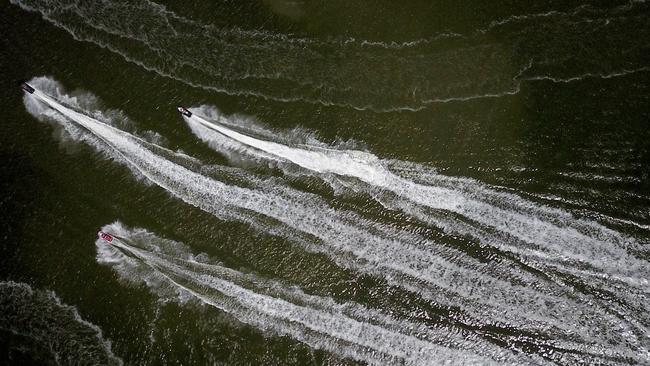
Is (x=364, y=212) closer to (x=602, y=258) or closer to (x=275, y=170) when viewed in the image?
(x=275, y=170)

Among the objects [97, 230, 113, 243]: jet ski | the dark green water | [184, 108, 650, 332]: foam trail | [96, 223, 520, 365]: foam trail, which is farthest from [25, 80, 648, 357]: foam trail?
[97, 230, 113, 243]: jet ski

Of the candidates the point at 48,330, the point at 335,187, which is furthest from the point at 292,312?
the point at 48,330

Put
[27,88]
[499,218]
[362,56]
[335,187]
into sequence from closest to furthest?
[499,218], [335,187], [362,56], [27,88]

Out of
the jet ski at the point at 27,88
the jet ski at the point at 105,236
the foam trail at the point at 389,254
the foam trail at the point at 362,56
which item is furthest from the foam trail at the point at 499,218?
the jet ski at the point at 27,88

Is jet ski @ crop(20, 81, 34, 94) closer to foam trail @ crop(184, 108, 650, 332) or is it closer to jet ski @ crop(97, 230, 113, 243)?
jet ski @ crop(97, 230, 113, 243)

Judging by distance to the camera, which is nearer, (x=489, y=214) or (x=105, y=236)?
(x=489, y=214)

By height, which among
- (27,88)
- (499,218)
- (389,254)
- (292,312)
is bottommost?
(292,312)

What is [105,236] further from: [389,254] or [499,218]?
[499,218]
